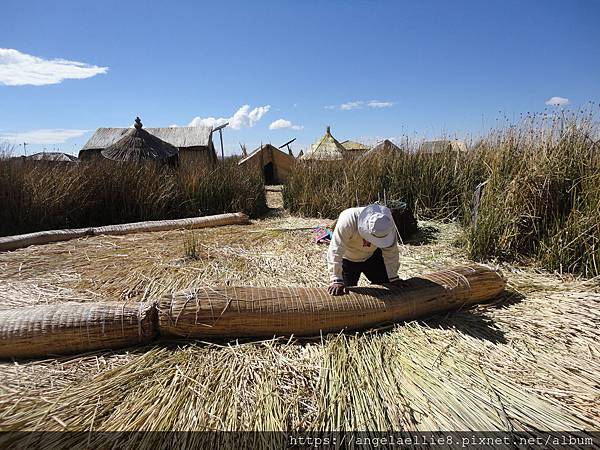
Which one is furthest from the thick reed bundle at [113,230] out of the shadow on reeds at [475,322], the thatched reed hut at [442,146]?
the shadow on reeds at [475,322]

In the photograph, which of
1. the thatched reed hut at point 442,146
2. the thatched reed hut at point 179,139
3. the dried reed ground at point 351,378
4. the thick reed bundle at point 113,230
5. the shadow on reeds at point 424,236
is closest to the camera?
the dried reed ground at point 351,378

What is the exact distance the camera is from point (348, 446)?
148 cm

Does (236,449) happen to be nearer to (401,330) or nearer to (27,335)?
(401,330)

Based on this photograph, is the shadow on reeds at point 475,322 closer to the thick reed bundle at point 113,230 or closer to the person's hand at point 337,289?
the person's hand at point 337,289

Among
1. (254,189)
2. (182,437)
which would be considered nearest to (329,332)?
(182,437)

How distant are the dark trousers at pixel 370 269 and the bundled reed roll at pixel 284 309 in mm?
268

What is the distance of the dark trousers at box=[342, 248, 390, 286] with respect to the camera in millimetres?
2768

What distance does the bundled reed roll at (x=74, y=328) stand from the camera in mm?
2047

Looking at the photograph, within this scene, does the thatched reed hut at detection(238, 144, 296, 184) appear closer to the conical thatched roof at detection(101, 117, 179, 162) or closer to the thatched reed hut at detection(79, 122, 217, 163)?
the thatched reed hut at detection(79, 122, 217, 163)

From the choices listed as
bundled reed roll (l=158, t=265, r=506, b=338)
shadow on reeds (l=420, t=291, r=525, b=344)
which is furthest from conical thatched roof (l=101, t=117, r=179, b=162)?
shadow on reeds (l=420, t=291, r=525, b=344)

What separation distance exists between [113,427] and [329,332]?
1.32 metres

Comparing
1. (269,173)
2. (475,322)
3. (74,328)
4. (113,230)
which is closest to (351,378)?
(475,322)

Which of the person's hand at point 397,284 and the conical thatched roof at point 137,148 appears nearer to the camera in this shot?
the person's hand at point 397,284

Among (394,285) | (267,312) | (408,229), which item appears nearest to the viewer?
(267,312)
